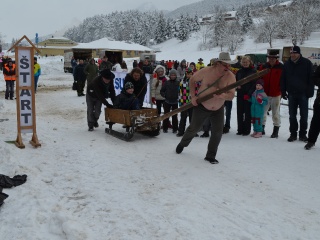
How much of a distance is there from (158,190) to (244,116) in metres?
4.41

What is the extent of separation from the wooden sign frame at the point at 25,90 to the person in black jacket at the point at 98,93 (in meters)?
1.87

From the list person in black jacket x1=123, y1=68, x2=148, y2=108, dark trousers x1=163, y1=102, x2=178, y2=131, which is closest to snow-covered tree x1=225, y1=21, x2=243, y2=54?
dark trousers x1=163, y1=102, x2=178, y2=131

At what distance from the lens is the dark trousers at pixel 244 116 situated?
843cm

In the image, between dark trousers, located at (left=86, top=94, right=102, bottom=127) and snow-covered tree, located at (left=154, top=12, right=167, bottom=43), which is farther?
snow-covered tree, located at (left=154, top=12, right=167, bottom=43)

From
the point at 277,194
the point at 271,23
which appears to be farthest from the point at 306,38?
the point at 277,194

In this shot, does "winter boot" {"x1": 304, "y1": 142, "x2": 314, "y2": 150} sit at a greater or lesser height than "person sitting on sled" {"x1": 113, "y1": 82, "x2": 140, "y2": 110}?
lesser

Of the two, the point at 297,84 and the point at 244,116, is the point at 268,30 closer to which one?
the point at 244,116

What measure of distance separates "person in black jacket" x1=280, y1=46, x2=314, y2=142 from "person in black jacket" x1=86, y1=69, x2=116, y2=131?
13.0 ft

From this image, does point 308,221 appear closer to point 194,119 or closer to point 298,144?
point 194,119

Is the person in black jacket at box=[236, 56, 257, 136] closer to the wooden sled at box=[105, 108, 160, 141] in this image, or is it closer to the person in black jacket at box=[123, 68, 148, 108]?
the wooden sled at box=[105, 108, 160, 141]

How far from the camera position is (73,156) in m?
6.47

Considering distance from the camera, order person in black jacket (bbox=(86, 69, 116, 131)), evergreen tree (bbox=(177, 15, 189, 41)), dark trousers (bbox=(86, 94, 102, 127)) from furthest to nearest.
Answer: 1. evergreen tree (bbox=(177, 15, 189, 41))
2. dark trousers (bbox=(86, 94, 102, 127))
3. person in black jacket (bbox=(86, 69, 116, 131))

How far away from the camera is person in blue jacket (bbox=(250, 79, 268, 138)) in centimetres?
813

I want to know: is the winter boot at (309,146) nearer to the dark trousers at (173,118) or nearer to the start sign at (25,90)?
the dark trousers at (173,118)
